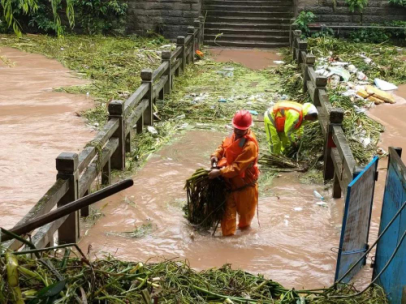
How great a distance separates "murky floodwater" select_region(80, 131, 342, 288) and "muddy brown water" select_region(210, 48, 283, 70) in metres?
9.34

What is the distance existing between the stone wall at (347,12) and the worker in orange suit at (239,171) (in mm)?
14291

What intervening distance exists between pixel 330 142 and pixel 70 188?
3.85 meters

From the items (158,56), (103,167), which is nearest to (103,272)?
(103,167)

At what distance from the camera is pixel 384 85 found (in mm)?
13742

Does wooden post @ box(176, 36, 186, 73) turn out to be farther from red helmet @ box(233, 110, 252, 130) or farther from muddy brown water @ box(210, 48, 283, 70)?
red helmet @ box(233, 110, 252, 130)

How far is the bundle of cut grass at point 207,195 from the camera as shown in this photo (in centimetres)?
663

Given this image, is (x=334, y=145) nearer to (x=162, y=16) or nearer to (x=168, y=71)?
(x=168, y=71)

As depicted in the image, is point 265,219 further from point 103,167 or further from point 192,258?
point 103,167

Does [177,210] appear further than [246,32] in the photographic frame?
No

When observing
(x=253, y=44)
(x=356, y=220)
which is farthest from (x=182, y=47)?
(x=356, y=220)

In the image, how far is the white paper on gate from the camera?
44.9 feet

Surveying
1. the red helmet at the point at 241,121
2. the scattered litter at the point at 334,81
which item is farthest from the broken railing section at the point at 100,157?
the scattered litter at the point at 334,81

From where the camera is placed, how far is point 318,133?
9.40 m

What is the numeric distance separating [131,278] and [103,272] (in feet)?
0.89
